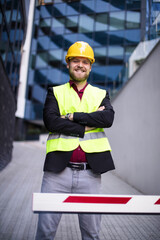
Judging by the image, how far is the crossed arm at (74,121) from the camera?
192 centimetres

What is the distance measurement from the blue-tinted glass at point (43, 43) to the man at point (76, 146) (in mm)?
18126

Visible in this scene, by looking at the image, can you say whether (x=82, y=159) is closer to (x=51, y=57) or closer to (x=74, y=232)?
(x=74, y=232)

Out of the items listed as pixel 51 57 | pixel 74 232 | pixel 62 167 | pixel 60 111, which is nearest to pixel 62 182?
pixel 62 167

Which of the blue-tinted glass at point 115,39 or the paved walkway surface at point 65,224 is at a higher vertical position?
the blue-tinted glass at point 115,39

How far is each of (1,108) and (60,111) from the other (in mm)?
5251

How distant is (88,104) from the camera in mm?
2049

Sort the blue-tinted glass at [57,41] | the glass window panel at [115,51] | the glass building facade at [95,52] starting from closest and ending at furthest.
Answer: the blue-tinted glass at [57,41] < the glass building facade at [95,52] < the glass window panel at [115,51]

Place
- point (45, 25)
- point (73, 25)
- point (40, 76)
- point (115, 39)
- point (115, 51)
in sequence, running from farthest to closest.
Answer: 1. point (40, 76)
2. point (115, 51)
3. point (115, 39)
4. point (45, 25)
5. point (73, 25)

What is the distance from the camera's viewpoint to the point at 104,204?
128cm

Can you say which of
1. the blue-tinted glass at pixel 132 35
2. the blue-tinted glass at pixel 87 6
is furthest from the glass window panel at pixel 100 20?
the blue-tinted glass at pixel 132 35

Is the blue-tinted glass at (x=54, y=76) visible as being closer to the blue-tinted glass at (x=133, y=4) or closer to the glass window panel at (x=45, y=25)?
the glass window panel at (x=45, y=25)

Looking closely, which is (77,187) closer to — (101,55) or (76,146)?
(76,146)

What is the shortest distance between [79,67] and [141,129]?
3.91 meters

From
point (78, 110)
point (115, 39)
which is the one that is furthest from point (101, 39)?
point (78, 110)
